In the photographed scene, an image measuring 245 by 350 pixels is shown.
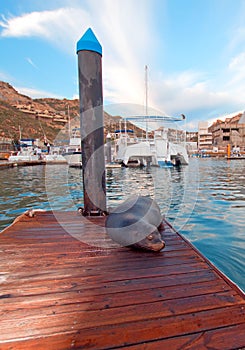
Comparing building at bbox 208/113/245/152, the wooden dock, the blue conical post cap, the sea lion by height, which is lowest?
the wooden dock

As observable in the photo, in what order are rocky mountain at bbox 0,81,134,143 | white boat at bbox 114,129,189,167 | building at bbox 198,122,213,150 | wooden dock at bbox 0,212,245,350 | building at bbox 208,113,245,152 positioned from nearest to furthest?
1. wooden dock at bbox 0,212,245,350
2. white boat at bbox 114,129,189,167
3. rocky mountain at bbox 0,81,134,143
4. building at bbox 208,113,245,152
5. building at bbox 198,122,213,150

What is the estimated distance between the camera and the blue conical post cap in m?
4.22

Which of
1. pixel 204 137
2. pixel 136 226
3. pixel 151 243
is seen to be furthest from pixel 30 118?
pixel 151 243

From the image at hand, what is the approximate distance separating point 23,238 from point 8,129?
77.5m

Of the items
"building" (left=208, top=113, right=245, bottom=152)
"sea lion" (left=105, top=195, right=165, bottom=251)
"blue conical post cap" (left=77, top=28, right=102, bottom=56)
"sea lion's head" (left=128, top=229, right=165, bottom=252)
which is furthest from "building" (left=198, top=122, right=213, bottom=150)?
"sea lion's head" (left=128, top=229, right=165, bottom=252)

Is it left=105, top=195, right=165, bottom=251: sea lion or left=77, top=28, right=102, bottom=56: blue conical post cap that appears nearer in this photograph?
left=105, top=195, right=165, bottom=251: sea lion

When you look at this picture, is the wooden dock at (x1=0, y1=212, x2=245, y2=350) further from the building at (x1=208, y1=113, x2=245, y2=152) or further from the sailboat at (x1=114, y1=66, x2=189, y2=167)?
the building at (x1=208, y1=113, x2=245, y2=152)

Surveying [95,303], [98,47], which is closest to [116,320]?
[95,303]

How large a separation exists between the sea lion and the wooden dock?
0.15m

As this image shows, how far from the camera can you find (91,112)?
434cm

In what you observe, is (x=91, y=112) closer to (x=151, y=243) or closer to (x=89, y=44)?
(x=89, y=44)

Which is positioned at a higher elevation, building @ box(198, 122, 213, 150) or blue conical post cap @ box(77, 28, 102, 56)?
building @ box(198, 122, 213, 150)

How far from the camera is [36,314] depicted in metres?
1.77

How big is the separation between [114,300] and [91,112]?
3.39 meters
